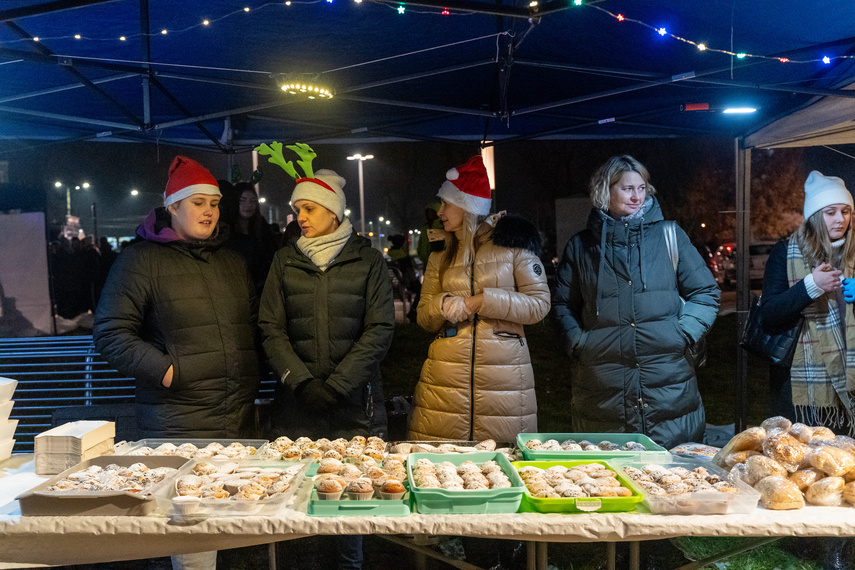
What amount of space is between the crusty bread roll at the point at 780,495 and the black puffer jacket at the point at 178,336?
1979 millimetres

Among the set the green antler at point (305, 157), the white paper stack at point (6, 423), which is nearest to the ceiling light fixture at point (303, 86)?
the green antler at point (305, 157)

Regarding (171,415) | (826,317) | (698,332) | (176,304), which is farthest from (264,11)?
(826,317)

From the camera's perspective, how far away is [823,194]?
2.99m

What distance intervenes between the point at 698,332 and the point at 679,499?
4.13ft

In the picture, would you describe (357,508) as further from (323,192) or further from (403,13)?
(403,13)

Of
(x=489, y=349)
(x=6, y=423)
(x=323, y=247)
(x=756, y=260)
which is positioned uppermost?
(x=323, y=247)

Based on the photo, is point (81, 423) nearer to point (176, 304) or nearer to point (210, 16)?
point (176, 304)

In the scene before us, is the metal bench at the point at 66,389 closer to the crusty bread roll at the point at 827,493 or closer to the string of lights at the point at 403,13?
the string of lights at the point at 403,13

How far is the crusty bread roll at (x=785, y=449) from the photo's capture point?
6.28ft

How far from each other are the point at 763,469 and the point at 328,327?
5.45 feet

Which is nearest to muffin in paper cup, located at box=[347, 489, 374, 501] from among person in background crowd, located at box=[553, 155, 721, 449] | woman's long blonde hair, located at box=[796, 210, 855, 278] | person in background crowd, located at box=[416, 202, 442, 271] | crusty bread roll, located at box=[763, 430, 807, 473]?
crusty bread roll, located at box=[763, 430, 807, 473]

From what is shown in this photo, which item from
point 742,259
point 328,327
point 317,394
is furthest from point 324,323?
point 742,259

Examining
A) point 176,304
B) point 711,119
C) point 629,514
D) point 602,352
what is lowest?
point 629,514

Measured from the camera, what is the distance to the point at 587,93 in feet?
13.3
